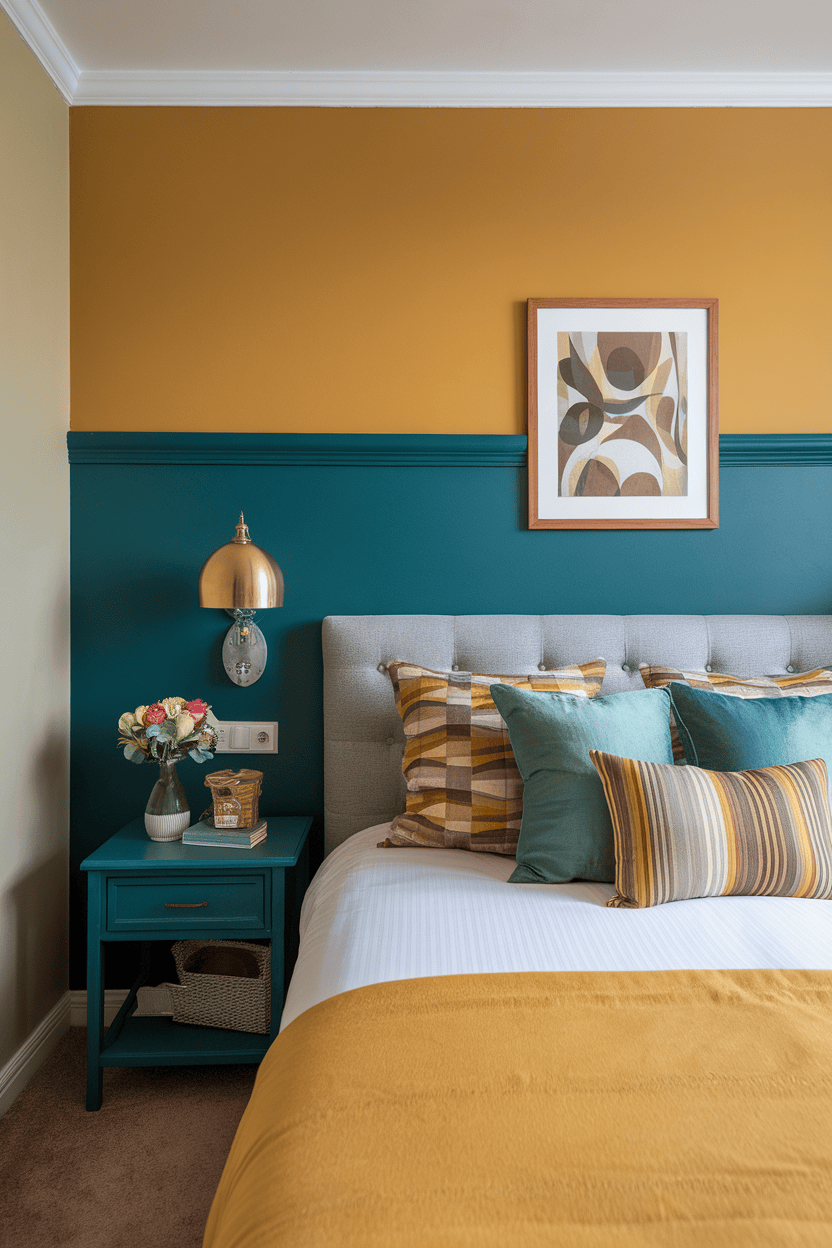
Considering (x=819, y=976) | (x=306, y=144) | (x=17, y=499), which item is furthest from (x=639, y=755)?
(x=306, y=144)

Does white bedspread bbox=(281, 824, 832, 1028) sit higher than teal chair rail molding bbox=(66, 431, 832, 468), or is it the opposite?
teal chair rail molding bbox=(66, 431, 832, 468)

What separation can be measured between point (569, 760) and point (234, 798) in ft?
3.03

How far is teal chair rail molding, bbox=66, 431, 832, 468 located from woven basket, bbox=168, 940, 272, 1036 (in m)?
1.41

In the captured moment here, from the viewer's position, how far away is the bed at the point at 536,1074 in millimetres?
789

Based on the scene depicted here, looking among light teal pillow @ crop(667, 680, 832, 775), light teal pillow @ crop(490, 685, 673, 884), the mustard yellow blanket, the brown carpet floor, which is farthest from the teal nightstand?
light teal pillow @ crop(667, 680, 832, 775)

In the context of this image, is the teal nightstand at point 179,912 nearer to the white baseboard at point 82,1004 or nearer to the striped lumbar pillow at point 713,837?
the white baseboard at point 82,1004

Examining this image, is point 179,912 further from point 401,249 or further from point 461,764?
point 401,249

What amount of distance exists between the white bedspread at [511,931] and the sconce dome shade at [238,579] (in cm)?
79

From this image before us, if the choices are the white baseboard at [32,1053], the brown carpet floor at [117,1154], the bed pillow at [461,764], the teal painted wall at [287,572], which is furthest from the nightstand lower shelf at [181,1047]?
the bed pillow at [461,764]

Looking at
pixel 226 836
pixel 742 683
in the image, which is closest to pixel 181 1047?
pixel 226 836

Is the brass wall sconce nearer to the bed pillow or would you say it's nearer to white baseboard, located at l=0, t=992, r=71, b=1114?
the bed pillow

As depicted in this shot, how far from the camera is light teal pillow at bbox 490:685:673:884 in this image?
169 cm

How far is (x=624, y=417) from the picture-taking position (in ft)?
7.82

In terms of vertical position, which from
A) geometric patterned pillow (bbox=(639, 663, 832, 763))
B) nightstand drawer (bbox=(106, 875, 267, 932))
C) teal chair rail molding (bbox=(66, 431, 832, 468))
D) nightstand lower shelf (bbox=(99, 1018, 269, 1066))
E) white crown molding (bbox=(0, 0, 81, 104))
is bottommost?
nightstand lower shelf (bbox=(99, 1018, 269, 1066))
